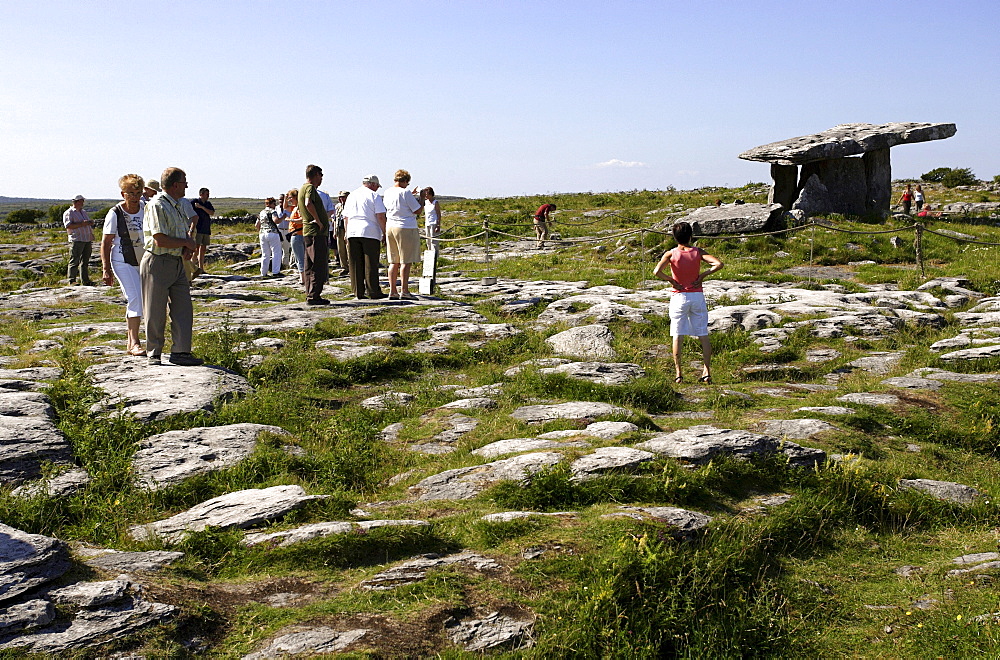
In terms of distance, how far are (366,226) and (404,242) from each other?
824 millimetres

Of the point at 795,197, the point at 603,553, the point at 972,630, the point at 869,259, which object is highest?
the point at 795,197

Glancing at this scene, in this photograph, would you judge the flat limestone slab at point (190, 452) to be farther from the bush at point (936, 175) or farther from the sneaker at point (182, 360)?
the bush at point (936, 175)

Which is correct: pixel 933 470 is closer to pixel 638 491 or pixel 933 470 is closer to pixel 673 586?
pixel 638 491

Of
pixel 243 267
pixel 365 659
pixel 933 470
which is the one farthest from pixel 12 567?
pixel 243 267

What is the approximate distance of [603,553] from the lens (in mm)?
4742

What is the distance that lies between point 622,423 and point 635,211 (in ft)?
89.1

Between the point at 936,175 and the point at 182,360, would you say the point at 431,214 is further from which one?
the point at 936,175

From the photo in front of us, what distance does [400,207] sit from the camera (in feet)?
45.0

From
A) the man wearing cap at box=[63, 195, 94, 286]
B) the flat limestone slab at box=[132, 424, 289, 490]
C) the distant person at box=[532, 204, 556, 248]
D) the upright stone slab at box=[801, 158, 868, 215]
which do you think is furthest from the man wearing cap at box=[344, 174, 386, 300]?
the upright stone slab at box=[801, 158, 868, 215]

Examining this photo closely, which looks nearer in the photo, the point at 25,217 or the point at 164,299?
the point at 164,299

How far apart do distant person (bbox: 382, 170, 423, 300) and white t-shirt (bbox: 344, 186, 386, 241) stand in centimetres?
33

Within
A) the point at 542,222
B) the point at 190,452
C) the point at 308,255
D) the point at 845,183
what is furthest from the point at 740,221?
the point at 190,452

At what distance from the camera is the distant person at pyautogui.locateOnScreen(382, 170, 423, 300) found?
537 inches

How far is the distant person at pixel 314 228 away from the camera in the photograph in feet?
41.7
